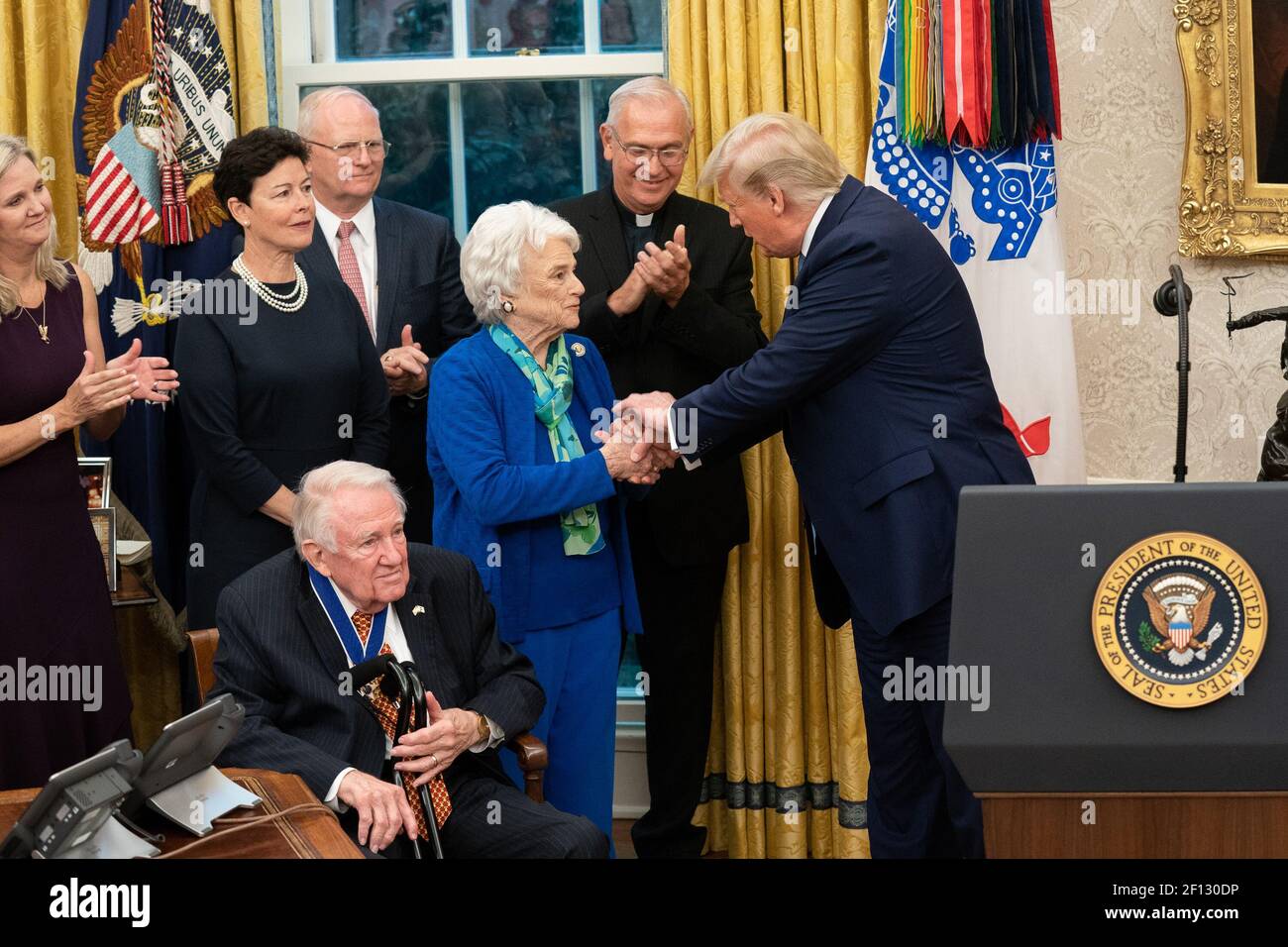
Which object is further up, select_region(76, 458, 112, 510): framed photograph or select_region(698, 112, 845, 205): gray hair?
select_region(698, 112, 845, 205): gray hair

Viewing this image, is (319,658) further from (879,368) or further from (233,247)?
(233,247)

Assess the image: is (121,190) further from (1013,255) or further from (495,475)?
(1013,255)

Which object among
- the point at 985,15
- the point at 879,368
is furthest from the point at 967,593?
the point at 985,15

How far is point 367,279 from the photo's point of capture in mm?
3781

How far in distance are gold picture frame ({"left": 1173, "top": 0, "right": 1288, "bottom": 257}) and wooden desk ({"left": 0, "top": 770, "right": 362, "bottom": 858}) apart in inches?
114

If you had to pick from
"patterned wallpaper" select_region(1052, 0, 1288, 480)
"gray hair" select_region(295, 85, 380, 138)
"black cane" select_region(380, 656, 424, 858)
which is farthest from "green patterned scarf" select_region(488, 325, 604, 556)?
"patterned wallpaper" select_region(1052, 0, 1288, 480)

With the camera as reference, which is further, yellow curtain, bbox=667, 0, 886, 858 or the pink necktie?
yellow curtain, bbox=667, 0, 886, 858

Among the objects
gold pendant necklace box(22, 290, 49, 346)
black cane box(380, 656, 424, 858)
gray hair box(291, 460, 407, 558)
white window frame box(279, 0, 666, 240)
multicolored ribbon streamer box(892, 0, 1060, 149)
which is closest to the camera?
black cane box(380, 656, 424, 858)

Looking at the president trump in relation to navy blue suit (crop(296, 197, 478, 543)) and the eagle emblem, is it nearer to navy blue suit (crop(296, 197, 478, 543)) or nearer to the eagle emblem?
navy blue suit (crop(296, 197, 478, 543))

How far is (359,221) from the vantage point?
3777mm

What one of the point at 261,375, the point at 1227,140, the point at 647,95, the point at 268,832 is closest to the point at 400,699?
the point at 268,832

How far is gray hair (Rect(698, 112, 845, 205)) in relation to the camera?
298 centimetres

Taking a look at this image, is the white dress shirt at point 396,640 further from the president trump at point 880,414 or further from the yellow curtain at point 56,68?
the yellow curtain at point 56,68
